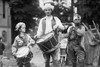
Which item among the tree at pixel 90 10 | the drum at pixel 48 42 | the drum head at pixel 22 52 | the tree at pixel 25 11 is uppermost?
the tree at pixel 25 11

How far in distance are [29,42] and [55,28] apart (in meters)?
0.88

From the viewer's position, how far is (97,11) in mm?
16828

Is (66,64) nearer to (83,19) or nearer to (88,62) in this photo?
(88,62)

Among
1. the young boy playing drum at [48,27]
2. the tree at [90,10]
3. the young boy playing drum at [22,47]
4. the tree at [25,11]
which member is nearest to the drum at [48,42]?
the young boy playing drum at [48,27]

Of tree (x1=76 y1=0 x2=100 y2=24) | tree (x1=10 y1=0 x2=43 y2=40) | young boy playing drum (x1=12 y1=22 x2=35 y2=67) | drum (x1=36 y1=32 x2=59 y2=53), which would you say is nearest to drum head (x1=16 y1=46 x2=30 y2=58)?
young boy playing drum (x1=12 y1=22 x2=35 y2=67)

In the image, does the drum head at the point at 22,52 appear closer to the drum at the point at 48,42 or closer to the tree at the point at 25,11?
the drum at the point at 48,42

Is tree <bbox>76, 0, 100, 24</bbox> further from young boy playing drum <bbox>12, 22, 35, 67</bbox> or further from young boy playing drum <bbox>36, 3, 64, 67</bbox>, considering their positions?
young boy playing drum <bbox>12, 22, 35, 67</bbox>

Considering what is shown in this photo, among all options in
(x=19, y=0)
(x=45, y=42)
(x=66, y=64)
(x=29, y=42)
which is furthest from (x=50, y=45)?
(x=19, y=0)

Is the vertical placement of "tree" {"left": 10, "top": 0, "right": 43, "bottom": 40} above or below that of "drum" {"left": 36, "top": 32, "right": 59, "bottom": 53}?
above

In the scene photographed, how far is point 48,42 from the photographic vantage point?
301 inches

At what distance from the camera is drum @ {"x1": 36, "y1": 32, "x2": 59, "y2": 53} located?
7617 mm

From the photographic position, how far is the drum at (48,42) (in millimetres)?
7617

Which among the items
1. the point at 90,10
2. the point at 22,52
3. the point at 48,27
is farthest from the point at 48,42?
the point at 90,10

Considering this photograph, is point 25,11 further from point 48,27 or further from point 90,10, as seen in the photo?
point 48,27
